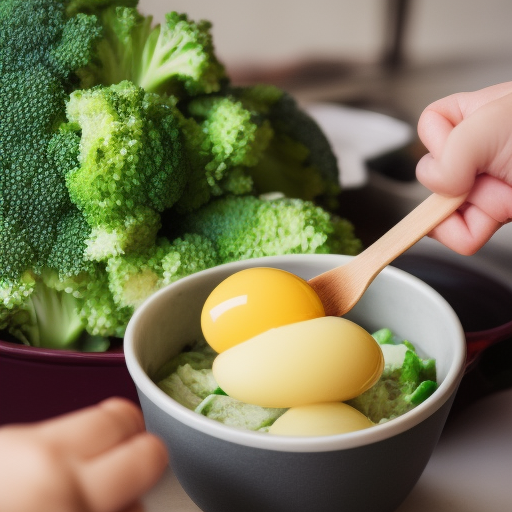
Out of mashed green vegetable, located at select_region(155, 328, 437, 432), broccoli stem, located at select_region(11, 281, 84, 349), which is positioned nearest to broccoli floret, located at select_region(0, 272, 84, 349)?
broccoli stem, located at select_region(11, 281, 84, 349)

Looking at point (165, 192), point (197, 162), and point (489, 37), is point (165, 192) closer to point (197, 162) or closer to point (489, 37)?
point (197, 162)

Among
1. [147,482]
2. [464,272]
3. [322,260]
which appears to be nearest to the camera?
[147,482]

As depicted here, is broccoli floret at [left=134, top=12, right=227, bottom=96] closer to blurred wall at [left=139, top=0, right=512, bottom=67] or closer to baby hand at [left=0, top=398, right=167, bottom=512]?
baby hand at [left=0, top=398, right=167, bottom=512]

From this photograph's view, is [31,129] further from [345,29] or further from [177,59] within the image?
[345,29]

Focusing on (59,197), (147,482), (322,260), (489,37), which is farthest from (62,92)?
(489,37)

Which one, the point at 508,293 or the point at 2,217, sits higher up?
the point at 2,217

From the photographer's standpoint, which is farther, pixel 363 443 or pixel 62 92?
pixel 62 92
